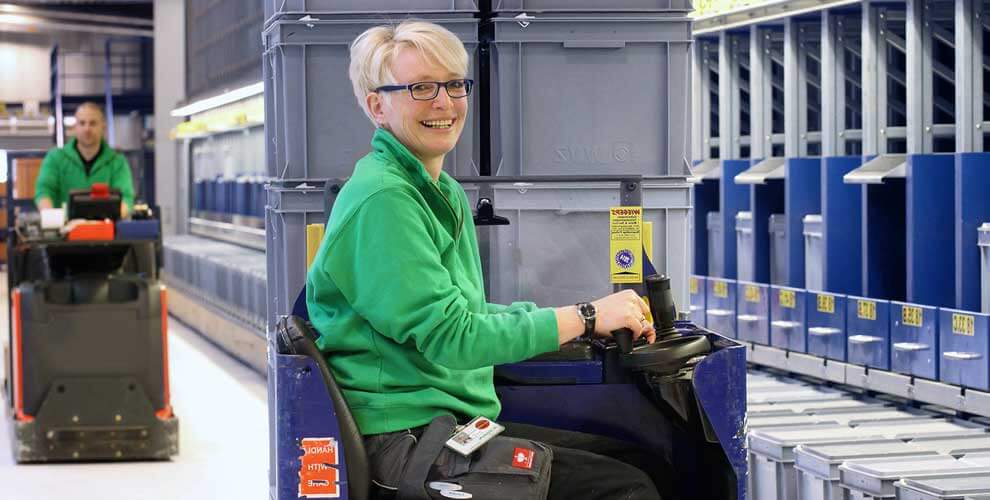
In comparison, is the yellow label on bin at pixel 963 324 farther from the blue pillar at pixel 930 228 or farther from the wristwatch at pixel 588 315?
the wristwatch at pixel 588 315

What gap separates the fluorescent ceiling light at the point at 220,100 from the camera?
14.4 m

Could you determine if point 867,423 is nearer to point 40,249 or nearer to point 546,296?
point 546,296

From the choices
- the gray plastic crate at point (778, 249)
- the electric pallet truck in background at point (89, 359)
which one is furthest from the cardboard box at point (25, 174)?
the gray plastic crate at point (778, 249)

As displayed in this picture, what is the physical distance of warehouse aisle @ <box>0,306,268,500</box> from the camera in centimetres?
725

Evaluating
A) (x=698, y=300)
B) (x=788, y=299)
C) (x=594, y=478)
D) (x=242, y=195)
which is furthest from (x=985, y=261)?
(x=242, y=195)

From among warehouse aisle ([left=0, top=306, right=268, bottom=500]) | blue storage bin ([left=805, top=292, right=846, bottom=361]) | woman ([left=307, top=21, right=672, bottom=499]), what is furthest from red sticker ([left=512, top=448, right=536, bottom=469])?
blue storage bin ([left=805, top=292, right=846, bottom=361])

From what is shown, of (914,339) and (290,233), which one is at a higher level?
(290,233)

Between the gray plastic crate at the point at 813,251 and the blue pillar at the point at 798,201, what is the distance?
0.06 meters

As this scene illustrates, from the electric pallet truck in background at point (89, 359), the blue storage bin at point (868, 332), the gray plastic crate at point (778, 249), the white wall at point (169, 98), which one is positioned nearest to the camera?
the blue storage bin at point (868, 332)

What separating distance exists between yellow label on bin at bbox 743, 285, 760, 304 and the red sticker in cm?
607

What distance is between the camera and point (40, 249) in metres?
8.04

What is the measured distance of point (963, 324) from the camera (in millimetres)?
6582

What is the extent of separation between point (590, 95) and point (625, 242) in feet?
1.71

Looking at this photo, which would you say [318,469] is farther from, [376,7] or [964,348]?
[964,348]
